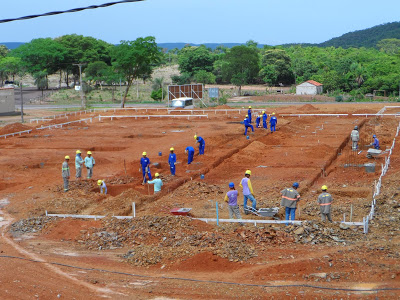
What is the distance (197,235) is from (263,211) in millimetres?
2999

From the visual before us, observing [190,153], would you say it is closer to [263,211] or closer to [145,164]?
[145,164]

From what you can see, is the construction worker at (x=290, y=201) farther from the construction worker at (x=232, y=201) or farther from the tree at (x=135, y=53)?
the tree at (x=135, y=53)

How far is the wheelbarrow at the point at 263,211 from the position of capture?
16766 millimetres

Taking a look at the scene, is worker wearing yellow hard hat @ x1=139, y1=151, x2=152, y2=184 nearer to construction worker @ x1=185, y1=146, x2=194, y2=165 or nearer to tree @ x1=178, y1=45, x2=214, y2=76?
construction worker @ x1=185, y1=146, x2=194, y2=165

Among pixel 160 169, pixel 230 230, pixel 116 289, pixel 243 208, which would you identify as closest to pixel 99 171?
pixel 160 169

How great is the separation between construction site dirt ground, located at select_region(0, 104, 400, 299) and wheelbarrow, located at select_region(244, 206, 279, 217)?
178mm

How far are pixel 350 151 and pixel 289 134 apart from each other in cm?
766

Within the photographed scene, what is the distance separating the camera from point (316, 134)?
Result: 3825 centimetres

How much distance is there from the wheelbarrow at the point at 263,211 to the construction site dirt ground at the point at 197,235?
178 millimetres

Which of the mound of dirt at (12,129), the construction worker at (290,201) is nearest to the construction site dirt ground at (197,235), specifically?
the construction worker at (290,201)

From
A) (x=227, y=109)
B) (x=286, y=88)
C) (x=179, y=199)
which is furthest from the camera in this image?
(x=286, y=88)

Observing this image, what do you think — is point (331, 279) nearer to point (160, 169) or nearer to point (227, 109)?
point (160, 169)

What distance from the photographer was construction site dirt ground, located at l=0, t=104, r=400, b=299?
39.7 ft

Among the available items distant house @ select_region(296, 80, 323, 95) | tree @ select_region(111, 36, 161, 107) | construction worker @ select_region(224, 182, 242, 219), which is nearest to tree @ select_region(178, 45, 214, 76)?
distant house @ select_region(296, 80, 323, 95)
